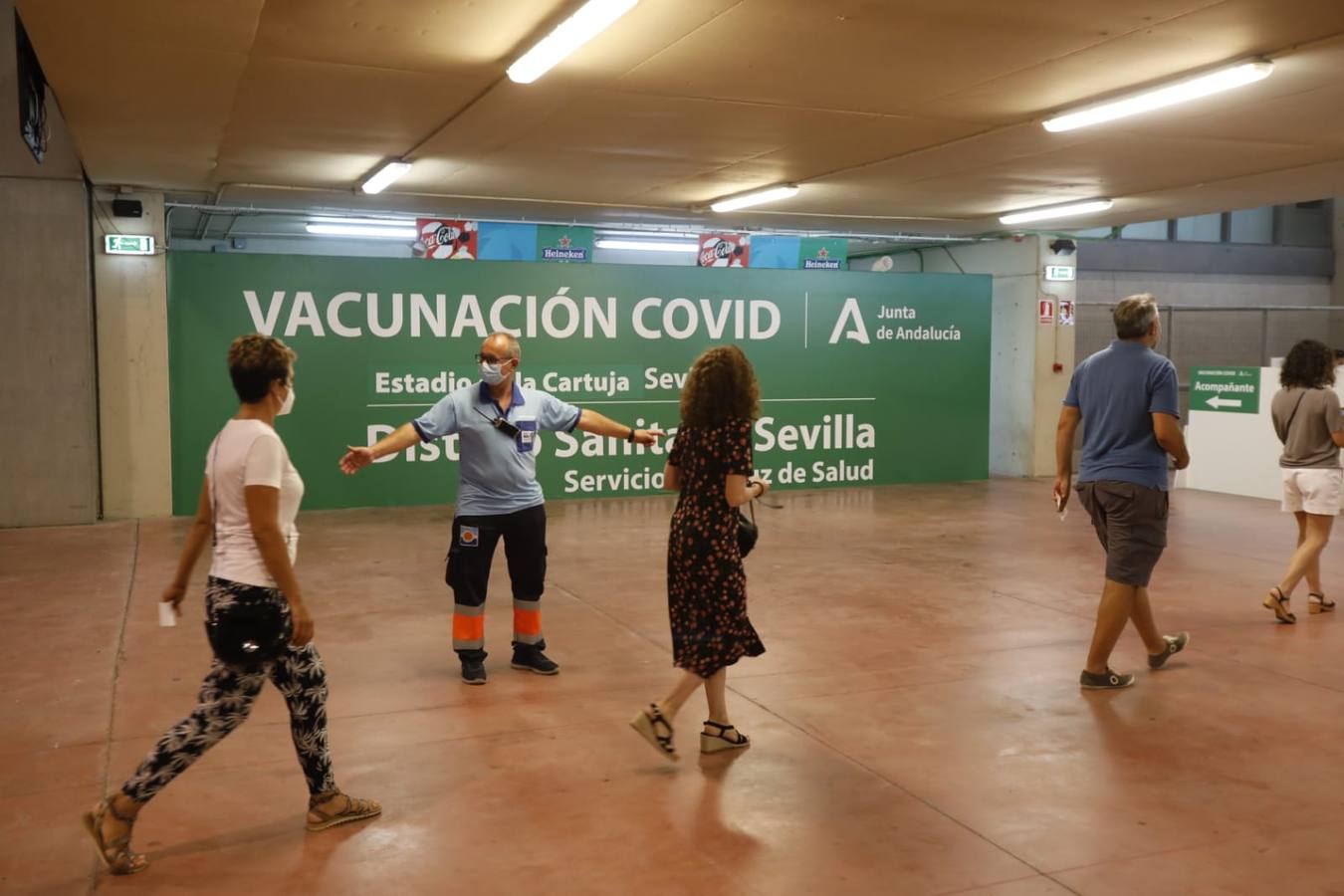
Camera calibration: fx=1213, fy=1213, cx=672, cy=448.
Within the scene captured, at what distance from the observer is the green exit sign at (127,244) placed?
11125mm

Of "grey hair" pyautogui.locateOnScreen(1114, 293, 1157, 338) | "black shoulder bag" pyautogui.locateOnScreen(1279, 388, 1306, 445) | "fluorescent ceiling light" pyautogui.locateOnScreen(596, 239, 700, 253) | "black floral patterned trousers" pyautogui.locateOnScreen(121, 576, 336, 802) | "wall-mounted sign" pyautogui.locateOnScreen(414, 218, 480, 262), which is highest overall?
"fluorescent ceiling light" pyautogui.locateOnScreen(596, 239, 700, 253)

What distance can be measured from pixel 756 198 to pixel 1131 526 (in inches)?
287

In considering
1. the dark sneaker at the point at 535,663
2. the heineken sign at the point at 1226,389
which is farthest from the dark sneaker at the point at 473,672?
the heineken sign at the point at 1226,389

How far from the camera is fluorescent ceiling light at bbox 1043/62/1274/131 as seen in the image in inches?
262

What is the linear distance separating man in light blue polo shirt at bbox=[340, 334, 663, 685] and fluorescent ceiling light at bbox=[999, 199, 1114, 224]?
8295mm

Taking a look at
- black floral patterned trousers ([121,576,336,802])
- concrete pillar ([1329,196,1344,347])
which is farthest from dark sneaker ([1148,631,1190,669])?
concrete pillar ([1329,196,1344,347])

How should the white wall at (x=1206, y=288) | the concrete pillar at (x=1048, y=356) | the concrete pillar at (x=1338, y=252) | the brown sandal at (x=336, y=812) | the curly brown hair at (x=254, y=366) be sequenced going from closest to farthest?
the curly brown hair at (x=254, y=366) → the brown sandal at (x=336, y=812) → the concrete pillar at (x=1048, y=356) → the white wall at (x=1206, y=288) → the concrete pillar at (x=1338, y=252)

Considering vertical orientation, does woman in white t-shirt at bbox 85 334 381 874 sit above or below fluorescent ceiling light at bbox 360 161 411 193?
below

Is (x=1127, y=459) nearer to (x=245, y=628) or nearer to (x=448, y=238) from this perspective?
(x=245, y=628)

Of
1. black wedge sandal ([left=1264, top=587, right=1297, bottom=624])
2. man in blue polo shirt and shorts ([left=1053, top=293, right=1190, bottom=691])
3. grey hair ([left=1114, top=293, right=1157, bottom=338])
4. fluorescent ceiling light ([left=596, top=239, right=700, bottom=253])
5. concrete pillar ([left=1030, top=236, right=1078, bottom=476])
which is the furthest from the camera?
fluorescent ceiling light ([left=596, top=239, right=700, bottom=253])

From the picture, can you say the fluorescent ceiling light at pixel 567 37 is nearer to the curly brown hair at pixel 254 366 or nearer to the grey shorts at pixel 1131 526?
the curly brown hair at pixel 254 366

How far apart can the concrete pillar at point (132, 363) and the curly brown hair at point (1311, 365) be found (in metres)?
9.44

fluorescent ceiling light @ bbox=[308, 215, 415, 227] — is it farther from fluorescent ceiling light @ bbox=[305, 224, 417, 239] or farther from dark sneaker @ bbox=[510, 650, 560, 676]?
dark sneaker @ bbox=[510, 650, 560, 676]

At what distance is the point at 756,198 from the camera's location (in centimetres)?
1200
